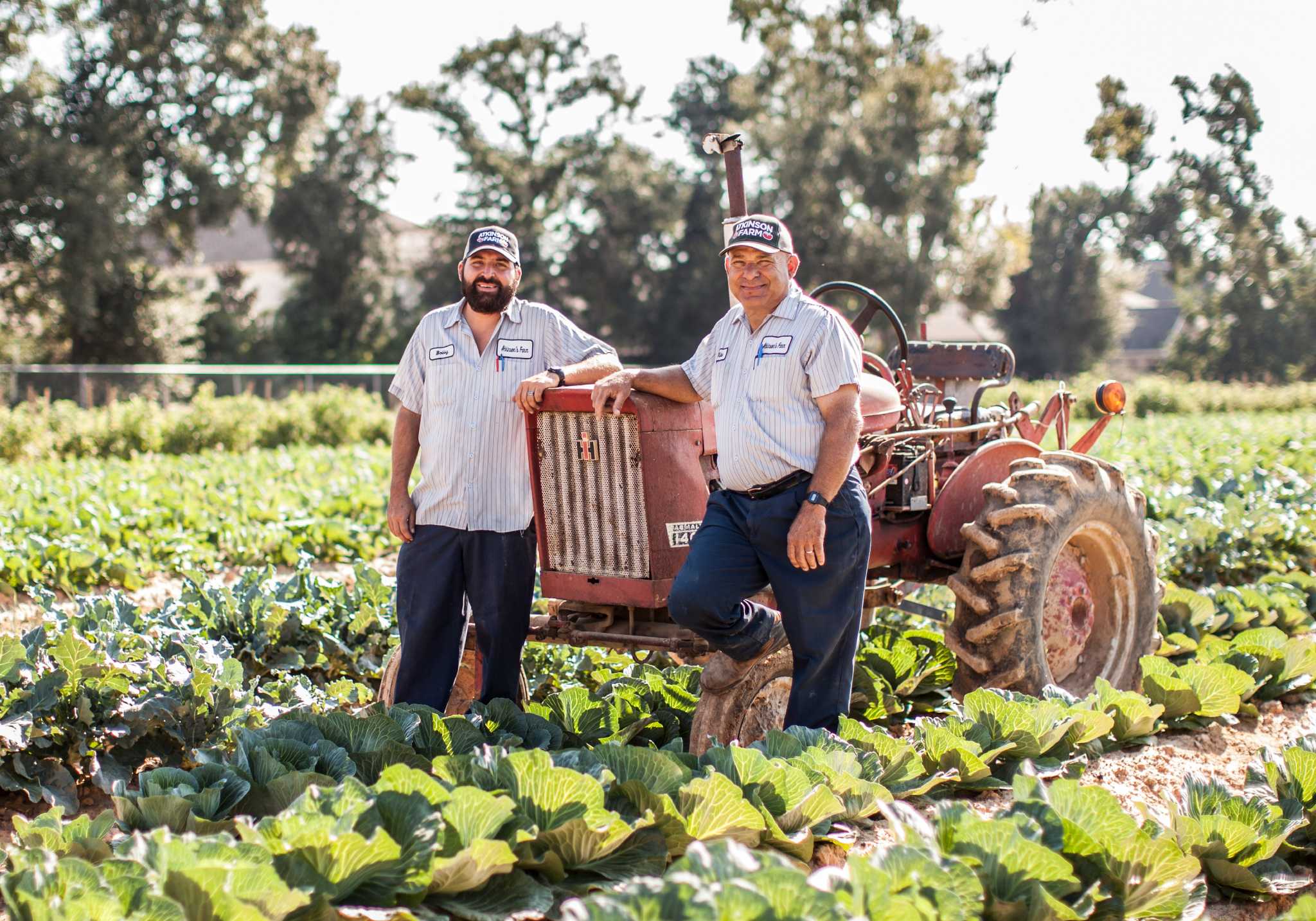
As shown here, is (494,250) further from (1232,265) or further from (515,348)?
(1232,265)

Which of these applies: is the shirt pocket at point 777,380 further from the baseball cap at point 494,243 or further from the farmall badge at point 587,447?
the baseball cap at point 494,243

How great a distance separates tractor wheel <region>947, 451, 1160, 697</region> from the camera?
4.88 meters

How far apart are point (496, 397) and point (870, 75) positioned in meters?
37.8

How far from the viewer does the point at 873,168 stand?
40.9 m

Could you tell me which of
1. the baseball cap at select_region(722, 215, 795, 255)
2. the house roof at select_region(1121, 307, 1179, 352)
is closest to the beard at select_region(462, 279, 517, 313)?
the baseball cap at select_region(722, 215, 795, 255)

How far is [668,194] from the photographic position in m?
43.1

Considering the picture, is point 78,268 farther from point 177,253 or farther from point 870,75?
point 870,75

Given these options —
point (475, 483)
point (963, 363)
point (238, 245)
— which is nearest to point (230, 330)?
point (238, 245)

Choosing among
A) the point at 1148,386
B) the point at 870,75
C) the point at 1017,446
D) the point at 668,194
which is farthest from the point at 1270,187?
the point at 1017,446

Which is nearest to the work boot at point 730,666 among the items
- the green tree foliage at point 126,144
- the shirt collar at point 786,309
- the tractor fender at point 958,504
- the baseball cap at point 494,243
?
the shirt collar at point 786,309

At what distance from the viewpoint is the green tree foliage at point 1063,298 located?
51219 millimetres

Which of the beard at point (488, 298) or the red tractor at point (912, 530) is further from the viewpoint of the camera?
the beard at point (488, 298)

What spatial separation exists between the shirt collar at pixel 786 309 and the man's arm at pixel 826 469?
29cm

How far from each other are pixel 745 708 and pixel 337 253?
130 feet
